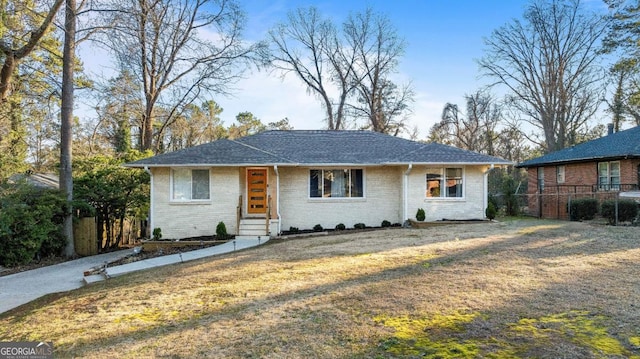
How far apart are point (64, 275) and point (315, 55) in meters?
28.1

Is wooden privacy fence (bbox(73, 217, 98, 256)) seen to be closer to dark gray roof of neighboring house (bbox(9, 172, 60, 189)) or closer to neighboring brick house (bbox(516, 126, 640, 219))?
dark gray roof of neighboring house (bbox(9, 172, 60, 189))

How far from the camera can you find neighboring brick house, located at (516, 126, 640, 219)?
16500 mm

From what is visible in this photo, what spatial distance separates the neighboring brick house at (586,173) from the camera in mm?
16500

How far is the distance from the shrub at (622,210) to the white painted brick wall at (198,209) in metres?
14.5

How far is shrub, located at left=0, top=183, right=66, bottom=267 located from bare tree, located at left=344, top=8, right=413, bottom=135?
25.4 metres

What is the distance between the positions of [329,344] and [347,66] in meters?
32.0

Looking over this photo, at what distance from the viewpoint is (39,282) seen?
27.0 feet

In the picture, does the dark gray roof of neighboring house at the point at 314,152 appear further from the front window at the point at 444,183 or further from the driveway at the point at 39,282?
the driveway at the point at 39,282

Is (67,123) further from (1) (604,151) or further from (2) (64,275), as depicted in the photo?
(1) (604,151)

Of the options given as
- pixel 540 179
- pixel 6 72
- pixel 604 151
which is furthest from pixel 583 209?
pixel 6 72

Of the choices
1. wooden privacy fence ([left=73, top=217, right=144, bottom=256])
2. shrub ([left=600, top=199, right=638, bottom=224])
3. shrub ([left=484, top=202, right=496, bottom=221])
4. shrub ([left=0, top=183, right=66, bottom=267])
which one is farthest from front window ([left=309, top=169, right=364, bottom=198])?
shrub ([left=600, top=199, right=638, bottom=224])

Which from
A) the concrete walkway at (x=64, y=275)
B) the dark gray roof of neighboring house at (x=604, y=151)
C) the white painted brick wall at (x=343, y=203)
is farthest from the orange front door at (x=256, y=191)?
the dark gray roof of neighboring house at (x=604, y=151)

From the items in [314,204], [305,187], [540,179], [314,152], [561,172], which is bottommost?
[314,204]

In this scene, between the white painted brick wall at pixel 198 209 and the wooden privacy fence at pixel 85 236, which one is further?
the white painted brick wall at pixel 198 209
